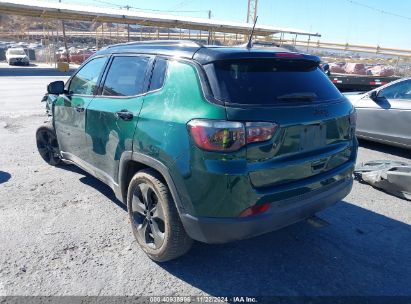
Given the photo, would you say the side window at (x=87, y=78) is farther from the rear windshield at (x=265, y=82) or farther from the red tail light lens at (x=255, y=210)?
the red tail light lens at (x=255, y=210)

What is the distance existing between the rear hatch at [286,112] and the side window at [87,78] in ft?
6.02

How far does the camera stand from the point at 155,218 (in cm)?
306

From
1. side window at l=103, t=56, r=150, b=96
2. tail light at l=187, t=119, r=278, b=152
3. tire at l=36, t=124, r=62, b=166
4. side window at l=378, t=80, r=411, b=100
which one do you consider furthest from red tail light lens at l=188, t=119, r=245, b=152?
side window at l=378, t=80, r=411, b=100

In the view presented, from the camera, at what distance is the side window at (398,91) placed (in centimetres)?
632

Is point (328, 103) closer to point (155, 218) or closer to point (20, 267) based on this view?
point (155, 218)

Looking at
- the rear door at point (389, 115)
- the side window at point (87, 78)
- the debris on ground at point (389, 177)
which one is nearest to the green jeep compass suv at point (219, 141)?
the side window at point (87, 78)

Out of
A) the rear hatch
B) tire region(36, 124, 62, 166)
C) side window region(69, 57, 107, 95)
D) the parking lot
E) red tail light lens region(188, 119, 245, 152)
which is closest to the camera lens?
red tail light lens region(188, 119, 245, 152)

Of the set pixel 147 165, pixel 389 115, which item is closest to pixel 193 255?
pixel 147 165

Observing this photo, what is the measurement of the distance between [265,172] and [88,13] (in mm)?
32534

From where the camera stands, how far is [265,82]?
9.09 feet

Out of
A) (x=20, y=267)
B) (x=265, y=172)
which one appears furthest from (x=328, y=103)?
(x=20, y=267)

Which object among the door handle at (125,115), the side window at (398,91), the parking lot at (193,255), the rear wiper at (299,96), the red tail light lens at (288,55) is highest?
the red tail light lens at (288,55)

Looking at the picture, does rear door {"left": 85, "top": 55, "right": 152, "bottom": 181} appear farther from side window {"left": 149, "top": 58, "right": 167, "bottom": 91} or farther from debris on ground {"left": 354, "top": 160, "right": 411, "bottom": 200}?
debris on ground {"left": 354, "top": 160, "right": 411, "bottom": 200}

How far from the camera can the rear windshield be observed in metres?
2.59
